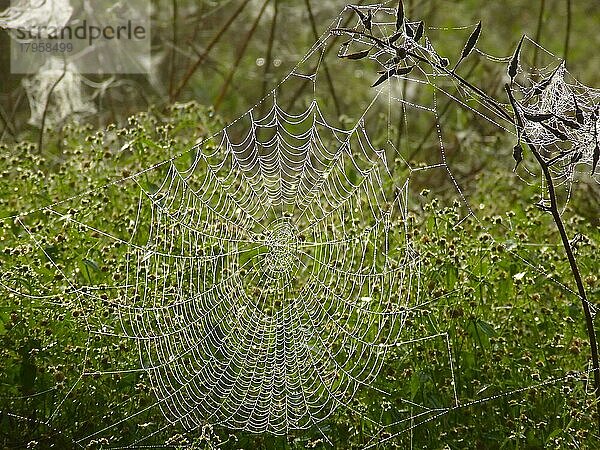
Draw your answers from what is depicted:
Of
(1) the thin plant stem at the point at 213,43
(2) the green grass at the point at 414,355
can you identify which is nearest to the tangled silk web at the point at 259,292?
(2) the green grass at the point at 414,355

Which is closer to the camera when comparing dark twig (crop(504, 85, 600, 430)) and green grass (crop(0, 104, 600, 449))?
dark twig (crop(504, 85, 600, 430))

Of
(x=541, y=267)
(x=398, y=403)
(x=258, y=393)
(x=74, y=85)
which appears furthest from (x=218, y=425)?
(x=74, y=85)

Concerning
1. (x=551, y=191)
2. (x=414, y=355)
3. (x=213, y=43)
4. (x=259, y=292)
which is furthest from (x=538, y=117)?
(x=213, y=43)

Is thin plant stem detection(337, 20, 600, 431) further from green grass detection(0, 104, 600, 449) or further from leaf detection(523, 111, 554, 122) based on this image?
green grass detection(0, 104, 600, 449)

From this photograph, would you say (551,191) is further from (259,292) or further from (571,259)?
(259,292)

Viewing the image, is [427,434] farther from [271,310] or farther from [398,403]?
[271,310]

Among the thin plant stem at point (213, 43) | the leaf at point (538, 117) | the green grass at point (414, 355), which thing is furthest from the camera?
the thin plant stem at point (213, 43)

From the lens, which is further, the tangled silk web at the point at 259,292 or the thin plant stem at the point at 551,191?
the tangled silk web at the point at 259,292

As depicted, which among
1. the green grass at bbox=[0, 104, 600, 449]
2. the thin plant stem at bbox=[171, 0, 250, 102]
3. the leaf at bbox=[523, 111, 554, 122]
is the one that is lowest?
the green grass at bbox=[0, 104, 600, 449]

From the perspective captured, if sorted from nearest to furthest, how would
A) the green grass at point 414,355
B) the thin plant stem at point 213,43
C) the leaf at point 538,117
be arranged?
the leaf at point 538,117 → the green grass at point 414,355 → the thin plant stem at point 213,43

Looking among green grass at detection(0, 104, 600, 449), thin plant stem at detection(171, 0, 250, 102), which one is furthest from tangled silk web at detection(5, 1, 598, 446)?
thin plant stem at detection(171, 0, 250, 102)

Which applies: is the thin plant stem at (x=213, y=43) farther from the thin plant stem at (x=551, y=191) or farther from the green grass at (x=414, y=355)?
the thin plant stem at (x=551, y=191)
